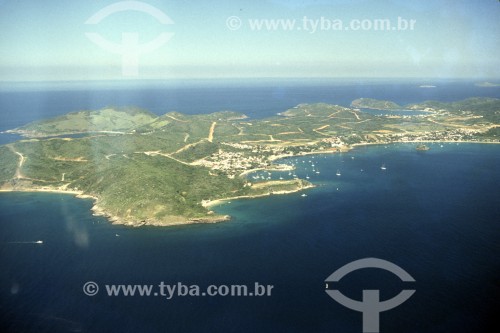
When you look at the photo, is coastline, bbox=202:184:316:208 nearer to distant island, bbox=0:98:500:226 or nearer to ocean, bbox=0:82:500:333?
distant island, bbox=0:98:500:226

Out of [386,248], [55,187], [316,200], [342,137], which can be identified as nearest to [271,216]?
[316,200]

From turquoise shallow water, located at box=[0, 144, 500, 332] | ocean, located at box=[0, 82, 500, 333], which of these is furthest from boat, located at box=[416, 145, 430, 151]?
turquoise shallow water, located at box=[0, 144, 500, 332]

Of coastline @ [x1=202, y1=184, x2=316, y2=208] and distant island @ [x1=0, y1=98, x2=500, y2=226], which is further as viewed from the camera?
coastline @ [x1=202, y1=184, x2=316, y2=208]

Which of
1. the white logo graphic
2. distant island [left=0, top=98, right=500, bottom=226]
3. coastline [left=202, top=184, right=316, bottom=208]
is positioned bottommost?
the white logo graphic

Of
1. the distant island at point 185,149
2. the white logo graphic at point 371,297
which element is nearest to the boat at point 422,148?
the distant island at point 185,149

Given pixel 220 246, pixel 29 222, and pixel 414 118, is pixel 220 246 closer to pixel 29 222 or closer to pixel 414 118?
pixel 29 222

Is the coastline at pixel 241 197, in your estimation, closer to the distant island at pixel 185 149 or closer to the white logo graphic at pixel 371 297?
the distant island at pixel 185 149
